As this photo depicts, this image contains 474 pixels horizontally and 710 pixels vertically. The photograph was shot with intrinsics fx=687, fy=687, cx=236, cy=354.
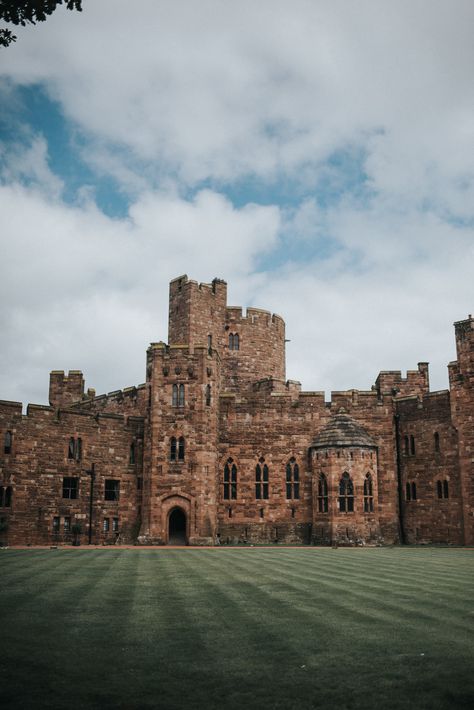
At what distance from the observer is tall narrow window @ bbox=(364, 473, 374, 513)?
42875mm

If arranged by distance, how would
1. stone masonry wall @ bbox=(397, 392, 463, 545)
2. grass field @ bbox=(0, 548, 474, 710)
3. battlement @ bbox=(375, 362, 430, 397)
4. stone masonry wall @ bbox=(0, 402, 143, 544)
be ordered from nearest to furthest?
grass field @ bbox=(0, 548, 474, 710) → stone masonry wall @ bbox=(0, 402, 143, 544) → stone masonry wall @ bbox=(397, 392, 463, 545) → battlement @ bbox=(375, 362, 430, 397)

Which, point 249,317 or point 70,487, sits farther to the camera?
point 249,317

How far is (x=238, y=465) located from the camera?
45250 millimetres

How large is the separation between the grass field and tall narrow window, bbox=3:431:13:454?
2375 centimetres

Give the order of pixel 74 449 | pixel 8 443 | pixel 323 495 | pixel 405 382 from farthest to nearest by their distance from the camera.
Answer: pixel 405 382, pixel 323 495, pixel 74 449, pixel 8 443

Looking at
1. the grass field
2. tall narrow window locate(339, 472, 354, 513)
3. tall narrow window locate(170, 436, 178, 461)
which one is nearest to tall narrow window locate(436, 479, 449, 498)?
tall narrow window locate(339, 472, 354, 513)

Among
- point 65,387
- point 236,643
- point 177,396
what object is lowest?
point 236,643

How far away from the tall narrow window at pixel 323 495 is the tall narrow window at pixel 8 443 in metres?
19.0

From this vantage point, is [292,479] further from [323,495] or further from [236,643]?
[236,643]

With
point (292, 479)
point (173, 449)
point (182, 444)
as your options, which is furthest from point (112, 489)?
point (292, 479)

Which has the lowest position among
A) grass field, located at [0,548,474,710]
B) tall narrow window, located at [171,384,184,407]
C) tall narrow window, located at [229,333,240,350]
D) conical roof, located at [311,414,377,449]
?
grass field, located at [0,548,474,710]

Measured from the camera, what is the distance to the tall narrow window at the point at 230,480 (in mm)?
44938

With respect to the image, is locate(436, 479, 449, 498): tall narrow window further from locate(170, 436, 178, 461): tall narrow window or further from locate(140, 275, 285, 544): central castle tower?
locate(170, 436, 178, 461): tall narrow window

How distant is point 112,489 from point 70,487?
3.02 metres
